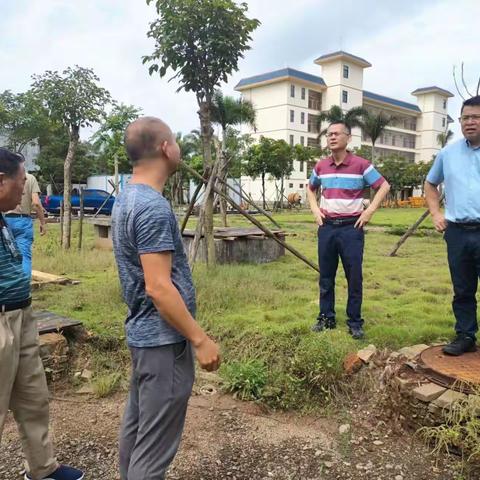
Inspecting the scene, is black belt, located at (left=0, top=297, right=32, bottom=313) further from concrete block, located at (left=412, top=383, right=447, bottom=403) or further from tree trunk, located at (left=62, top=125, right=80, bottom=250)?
tree trunk, located at (left=62, top=125, right=80, bottom=250)

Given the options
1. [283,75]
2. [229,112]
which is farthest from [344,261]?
[283,75]

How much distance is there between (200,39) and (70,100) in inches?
197

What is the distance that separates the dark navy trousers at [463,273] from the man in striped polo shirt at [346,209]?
82cm

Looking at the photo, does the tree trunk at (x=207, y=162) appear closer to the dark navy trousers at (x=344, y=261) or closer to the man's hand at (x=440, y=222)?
the dark navy trousers at (x=344, y=261)

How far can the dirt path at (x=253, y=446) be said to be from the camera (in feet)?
9.00

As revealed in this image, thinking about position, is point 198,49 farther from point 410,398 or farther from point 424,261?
point 424,261

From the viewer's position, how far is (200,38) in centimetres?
609

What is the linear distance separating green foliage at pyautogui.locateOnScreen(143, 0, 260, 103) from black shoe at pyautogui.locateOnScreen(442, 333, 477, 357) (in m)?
4.41

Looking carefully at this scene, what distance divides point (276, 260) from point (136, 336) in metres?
7.22

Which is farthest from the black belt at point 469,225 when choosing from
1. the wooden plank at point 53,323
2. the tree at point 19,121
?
the tree at point 19,121

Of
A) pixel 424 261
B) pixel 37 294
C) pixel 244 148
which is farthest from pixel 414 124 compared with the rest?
pixel 37 294

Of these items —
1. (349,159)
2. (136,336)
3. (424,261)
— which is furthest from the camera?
(424,261)

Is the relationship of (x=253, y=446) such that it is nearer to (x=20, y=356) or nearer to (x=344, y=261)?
(x=20, y=356)

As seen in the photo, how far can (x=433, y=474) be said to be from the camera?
269 centimetres
